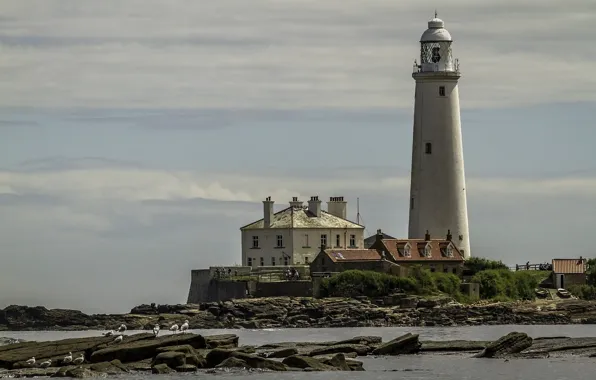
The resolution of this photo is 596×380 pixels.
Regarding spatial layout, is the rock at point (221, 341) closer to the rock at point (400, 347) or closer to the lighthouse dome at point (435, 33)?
the rock at point (400, 347)

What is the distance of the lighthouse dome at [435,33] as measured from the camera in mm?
79312

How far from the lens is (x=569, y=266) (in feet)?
269

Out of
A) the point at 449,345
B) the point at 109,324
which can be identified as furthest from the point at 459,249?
the point at 449,345

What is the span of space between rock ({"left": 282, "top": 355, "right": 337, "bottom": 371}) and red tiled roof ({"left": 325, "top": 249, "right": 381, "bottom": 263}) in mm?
29166

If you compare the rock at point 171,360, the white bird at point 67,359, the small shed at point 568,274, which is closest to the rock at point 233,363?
the rock at point 171,360

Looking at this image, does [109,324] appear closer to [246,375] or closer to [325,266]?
[325,266]

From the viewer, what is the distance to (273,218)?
83.8 metres

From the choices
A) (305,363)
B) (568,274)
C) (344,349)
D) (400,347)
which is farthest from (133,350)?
(568,274)

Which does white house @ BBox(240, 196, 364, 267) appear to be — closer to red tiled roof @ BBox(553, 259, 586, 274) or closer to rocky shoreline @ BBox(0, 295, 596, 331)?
rocky shoreline @ BBox(0, 295, 596, 331)

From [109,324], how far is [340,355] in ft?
90.0

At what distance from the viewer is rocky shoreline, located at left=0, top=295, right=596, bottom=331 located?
72.9m

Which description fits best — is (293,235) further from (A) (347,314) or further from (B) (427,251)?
(A) (347,314)

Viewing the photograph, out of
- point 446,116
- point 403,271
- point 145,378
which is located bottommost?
point 145,378

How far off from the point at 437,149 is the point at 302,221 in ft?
27.3
